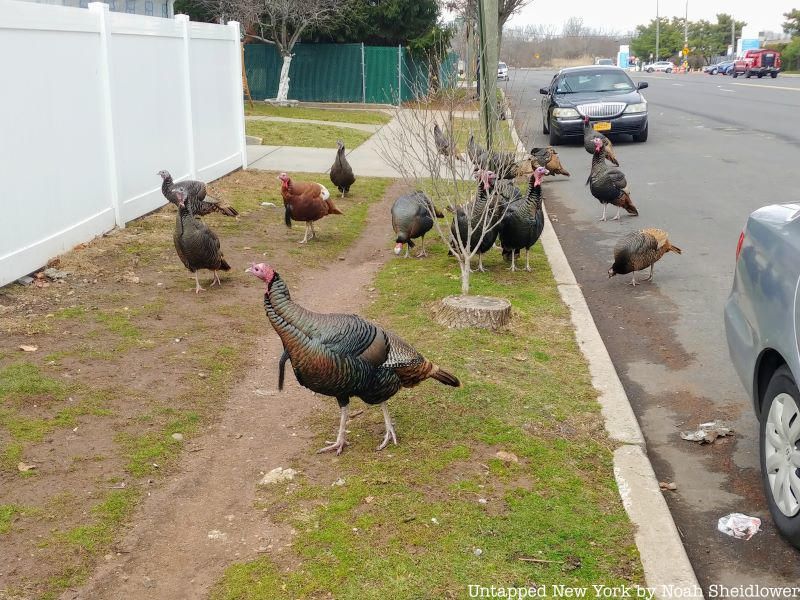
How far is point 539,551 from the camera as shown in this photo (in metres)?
4.06

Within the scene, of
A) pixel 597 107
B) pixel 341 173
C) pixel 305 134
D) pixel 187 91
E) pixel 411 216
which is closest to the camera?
pixel 411 216

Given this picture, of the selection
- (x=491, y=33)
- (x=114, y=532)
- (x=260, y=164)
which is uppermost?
(x=491, y=33)

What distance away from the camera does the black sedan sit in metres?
20.0

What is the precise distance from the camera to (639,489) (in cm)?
463

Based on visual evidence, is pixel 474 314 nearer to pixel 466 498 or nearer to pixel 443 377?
pixel 443 377

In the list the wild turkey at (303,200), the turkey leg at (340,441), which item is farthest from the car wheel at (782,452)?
the wild turkey at (303,200)

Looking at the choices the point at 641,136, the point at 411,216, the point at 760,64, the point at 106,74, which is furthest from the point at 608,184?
the point at 760,64

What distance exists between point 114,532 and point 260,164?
13.1 meters

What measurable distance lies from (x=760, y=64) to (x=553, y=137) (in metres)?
47.9

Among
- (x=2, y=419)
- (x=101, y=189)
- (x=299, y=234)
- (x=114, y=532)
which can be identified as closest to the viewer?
(x=114, y=532)

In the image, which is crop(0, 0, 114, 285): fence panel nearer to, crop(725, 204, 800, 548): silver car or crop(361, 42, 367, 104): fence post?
crop(725, 204, 800, 548): silver car

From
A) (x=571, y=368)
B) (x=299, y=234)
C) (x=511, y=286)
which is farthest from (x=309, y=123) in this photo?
(x=571, y=368)

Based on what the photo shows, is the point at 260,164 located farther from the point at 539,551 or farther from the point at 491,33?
the point at 539,551

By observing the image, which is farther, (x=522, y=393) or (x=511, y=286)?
(x=511, y=286)
